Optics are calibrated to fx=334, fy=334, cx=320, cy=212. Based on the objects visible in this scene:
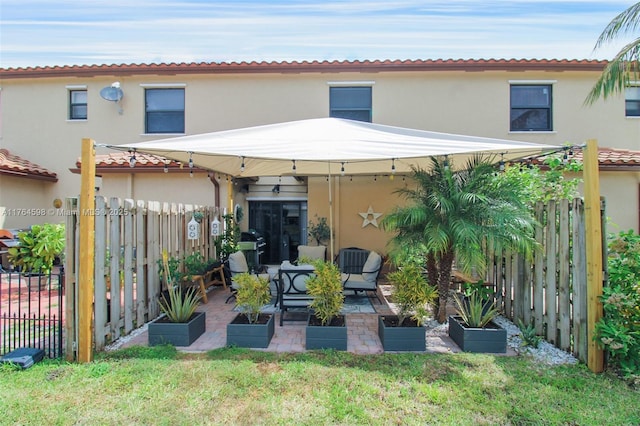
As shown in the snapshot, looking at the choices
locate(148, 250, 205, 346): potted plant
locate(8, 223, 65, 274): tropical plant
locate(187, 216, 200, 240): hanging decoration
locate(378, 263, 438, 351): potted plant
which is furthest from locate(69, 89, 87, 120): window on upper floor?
locate(378, 263, 438, 351): potted plant

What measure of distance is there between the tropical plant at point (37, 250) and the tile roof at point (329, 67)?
579 cm

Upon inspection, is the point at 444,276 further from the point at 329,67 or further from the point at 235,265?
the point at 329,67

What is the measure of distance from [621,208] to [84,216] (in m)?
13.1

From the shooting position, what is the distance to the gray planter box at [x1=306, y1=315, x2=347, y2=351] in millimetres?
4715

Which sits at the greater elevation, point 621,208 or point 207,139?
point 207,139

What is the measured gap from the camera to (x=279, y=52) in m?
11.1

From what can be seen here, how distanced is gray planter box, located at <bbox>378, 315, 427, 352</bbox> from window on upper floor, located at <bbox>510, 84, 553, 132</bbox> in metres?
9.08

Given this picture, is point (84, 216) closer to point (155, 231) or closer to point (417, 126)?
point (155, 231)

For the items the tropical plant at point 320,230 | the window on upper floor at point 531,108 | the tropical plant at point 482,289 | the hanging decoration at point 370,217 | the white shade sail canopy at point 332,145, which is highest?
the window on upper floor at point 531,108

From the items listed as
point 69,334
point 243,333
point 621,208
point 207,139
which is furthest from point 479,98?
point 69,334

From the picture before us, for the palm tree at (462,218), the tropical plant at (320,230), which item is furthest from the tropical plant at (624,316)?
the tropical plant at (320,230)

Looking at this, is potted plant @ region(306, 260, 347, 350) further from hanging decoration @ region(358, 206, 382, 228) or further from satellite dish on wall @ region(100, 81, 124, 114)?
satellite dish on wall @ region(100, 81, 124, 114)

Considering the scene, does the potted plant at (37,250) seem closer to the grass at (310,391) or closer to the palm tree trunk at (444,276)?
the grass at (310,391)

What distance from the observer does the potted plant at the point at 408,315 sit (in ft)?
15.4
